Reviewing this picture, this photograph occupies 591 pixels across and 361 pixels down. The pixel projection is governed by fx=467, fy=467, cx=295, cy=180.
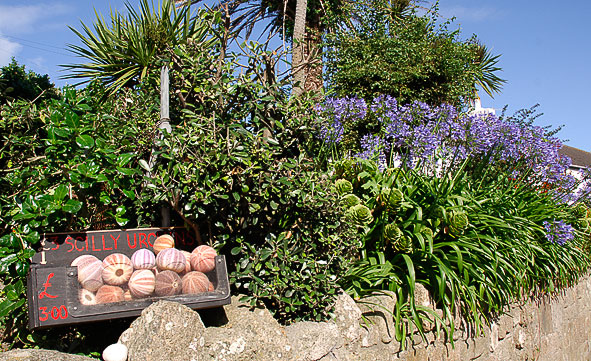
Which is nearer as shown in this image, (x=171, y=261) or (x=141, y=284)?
(x=141, y=284)

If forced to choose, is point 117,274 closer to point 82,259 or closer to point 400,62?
point 82,259

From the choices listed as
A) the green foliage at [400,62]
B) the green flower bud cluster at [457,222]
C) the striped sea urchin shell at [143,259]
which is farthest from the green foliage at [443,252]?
the green foliage at [400,62]

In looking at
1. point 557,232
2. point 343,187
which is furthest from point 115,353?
point 557,232

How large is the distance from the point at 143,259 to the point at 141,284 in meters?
0.18

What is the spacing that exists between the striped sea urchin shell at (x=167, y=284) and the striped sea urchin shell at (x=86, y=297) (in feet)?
0.91

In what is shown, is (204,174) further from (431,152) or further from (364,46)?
(364,46)

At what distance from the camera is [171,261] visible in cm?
236

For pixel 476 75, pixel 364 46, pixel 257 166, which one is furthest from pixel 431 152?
pixel 476 75

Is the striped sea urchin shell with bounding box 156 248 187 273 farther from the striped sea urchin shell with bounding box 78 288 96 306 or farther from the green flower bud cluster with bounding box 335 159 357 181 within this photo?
the green flower bud cluster with bounding box 335 159 357 181

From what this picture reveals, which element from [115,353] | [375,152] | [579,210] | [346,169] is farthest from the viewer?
[579,210]

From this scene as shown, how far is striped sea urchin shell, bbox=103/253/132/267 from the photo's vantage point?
2.27 metres

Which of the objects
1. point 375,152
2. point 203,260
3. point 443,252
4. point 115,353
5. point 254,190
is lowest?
point 115,353

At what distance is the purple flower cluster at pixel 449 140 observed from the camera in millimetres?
4727

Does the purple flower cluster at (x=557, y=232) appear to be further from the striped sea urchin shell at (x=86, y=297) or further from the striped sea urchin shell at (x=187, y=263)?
the striped sea urchin shell at (x=86, y=297)
